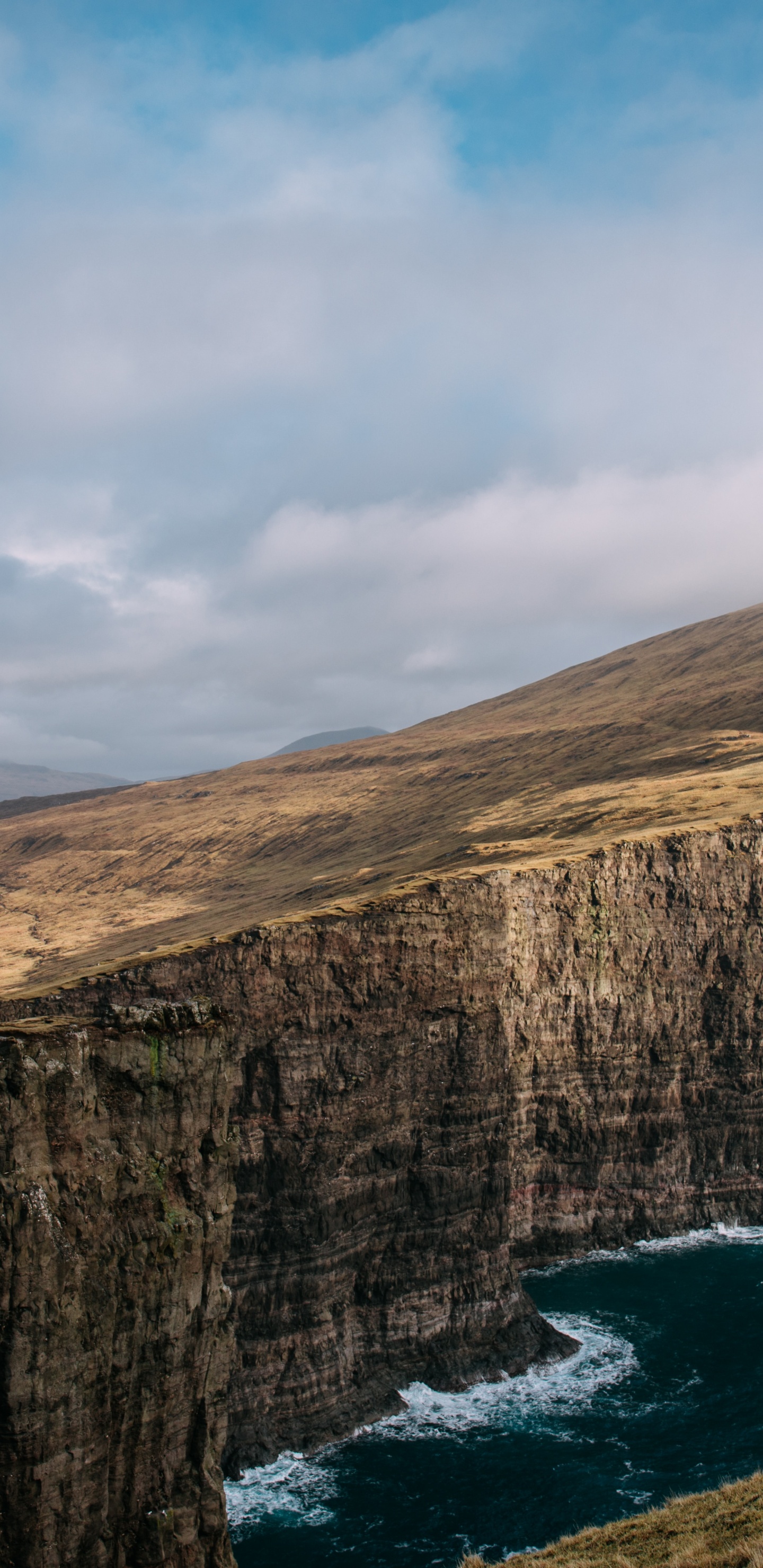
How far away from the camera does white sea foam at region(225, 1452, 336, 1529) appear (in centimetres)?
6309

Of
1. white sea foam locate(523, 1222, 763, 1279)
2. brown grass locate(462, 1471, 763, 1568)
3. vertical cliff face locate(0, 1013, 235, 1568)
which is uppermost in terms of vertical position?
vertical cliff face locate(0, 1013, 235, 1568)

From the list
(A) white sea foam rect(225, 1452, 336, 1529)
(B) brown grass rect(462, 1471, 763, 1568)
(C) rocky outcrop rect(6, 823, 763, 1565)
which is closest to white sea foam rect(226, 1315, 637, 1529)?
(A) white sea foam rect(225, 1452, 336, 1529)

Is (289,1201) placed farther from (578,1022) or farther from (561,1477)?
(578,1022)

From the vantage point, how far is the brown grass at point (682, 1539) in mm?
31406

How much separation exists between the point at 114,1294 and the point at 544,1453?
49.9 m

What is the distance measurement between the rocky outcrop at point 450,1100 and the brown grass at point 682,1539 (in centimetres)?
1390

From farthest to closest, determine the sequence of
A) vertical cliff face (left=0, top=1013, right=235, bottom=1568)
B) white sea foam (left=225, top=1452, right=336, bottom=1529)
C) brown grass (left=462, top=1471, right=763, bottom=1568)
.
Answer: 1. white sea foam (left=225, top=1452, right=336, bottom=1529)
2. brown grass (left=462, top=1471, right=763, bottom=1568)
3. vertical cliff face (left=0, top=1013, right=235, bottom=1568)

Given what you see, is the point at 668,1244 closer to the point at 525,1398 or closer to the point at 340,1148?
the point at 525,1398

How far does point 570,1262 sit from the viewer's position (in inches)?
3853

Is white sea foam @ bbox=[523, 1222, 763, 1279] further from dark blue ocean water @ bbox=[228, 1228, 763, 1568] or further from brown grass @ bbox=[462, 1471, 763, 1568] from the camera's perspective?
brown grass @ bbox=[462, 1471, 763, 1568]

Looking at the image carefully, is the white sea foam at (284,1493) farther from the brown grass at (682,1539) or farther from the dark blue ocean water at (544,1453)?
the brown grass at (682,1539)

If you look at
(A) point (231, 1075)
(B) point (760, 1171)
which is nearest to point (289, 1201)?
(A) point (231, 1075)

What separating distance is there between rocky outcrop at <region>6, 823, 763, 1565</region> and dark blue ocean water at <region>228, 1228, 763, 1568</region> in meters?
3.52

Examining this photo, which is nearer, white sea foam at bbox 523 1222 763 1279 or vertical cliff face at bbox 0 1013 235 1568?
vertical cliff face at bbox 0 1013 235 1568
